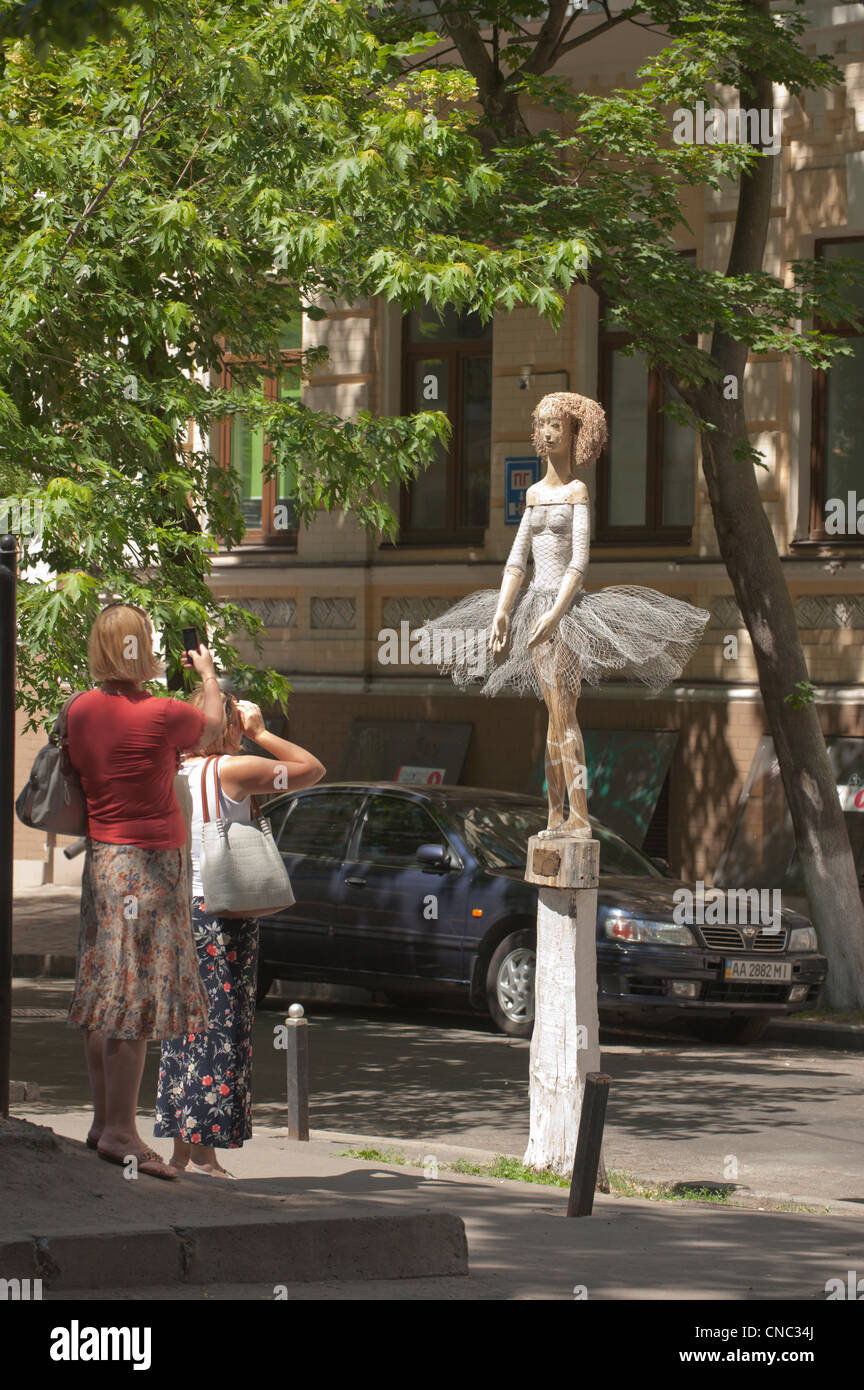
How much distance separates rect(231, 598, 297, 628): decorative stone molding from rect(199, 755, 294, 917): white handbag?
49.0ft

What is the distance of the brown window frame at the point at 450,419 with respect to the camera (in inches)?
832

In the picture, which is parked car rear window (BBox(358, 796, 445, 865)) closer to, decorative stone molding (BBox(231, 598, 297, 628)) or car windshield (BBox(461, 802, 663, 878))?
car windshield (BBox(461, 802, 663, 878))

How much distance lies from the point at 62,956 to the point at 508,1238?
11.2 meters

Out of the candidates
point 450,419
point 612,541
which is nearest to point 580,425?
point 612,541

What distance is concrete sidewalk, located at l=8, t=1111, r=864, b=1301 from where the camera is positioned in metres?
5.81

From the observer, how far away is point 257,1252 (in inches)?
229

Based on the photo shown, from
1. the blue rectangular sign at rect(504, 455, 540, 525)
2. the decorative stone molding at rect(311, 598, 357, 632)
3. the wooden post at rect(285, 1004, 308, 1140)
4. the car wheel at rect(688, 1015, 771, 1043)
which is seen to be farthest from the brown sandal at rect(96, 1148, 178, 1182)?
the decorative stone molding at rect(311, 598, 357, 632)

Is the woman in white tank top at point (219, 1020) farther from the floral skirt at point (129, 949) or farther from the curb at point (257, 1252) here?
the curb at point (257, 1252)

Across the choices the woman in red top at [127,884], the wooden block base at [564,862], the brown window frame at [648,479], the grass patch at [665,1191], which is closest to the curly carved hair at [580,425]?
the wooden block base at [564,862]

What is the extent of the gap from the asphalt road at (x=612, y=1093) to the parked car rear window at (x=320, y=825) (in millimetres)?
1267

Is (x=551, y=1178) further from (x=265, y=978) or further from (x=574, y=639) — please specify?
(x=265, y=978)

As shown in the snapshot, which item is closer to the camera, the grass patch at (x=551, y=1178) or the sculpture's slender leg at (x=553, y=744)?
the grass patch at (x=551, y=1178)
